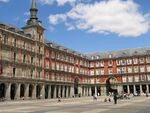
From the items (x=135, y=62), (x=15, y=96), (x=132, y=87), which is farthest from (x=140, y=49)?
(x=15, y=96)

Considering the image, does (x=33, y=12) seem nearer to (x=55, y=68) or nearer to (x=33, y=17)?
(x=33, y=17)

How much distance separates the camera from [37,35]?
7519cm

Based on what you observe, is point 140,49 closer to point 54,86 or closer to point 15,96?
point 54,86

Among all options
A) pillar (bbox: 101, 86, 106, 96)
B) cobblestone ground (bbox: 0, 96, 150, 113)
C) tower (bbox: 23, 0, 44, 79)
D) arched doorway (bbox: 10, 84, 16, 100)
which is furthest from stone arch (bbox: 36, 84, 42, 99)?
pillar (bbox: 101, 86, 106, 96)

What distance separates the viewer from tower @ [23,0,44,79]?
74000 mm

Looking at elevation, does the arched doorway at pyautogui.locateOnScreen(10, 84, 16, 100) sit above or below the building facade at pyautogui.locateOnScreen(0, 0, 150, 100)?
below

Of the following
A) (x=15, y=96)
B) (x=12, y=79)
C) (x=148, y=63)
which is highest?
(x=148, y=63)

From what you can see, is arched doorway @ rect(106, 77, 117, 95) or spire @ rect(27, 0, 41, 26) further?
arched doorway @ rect(106, 77, 117, 95)

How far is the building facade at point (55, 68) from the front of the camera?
64.5 meters

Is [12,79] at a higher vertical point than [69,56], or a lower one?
lower

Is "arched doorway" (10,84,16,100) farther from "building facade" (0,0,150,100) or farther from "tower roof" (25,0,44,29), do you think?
"tower roof" (25,0,44,29)

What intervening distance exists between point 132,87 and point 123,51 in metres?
15.6

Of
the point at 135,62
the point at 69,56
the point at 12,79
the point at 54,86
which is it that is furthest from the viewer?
the point at 135,62

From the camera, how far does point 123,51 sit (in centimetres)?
10969
